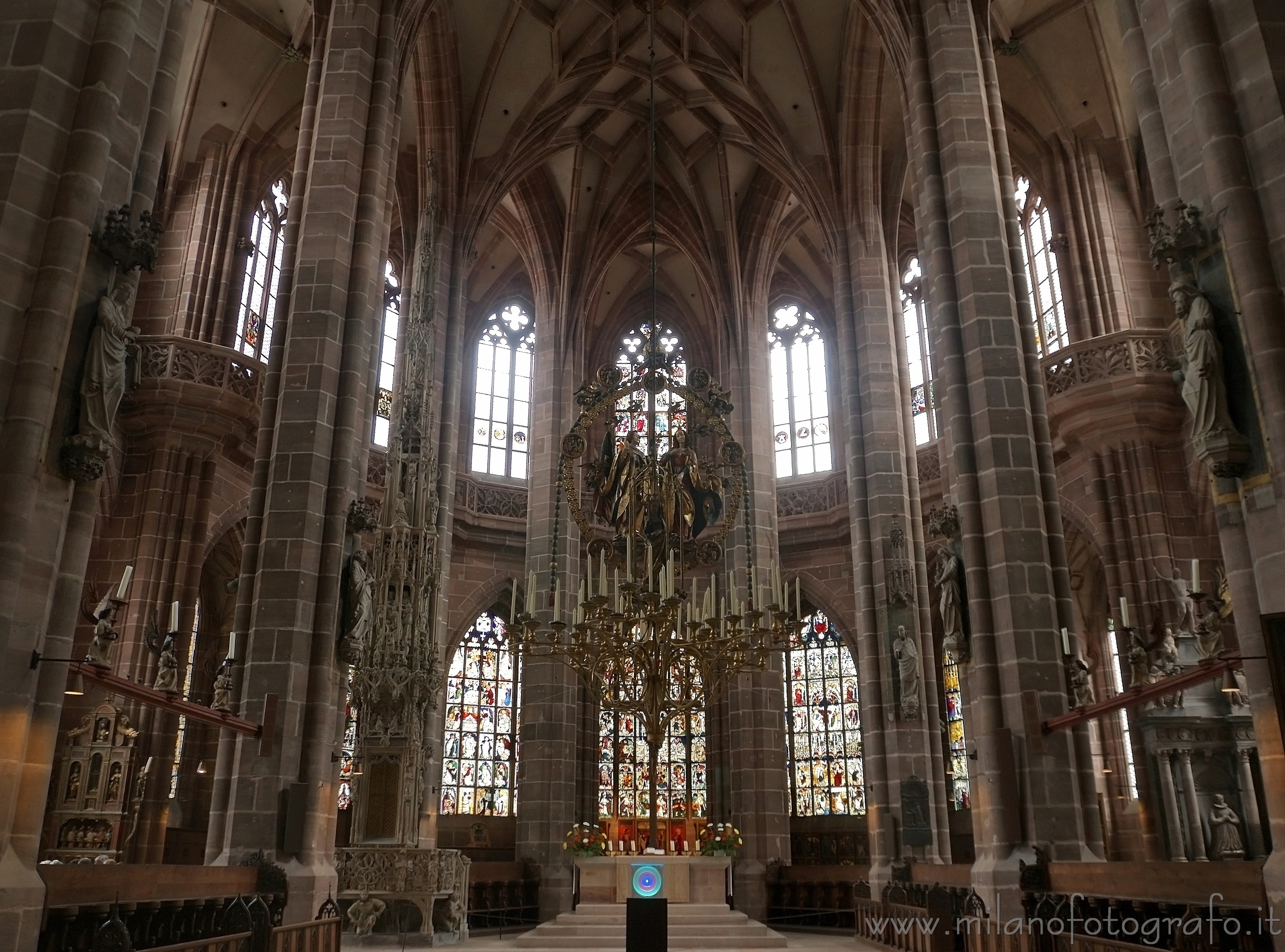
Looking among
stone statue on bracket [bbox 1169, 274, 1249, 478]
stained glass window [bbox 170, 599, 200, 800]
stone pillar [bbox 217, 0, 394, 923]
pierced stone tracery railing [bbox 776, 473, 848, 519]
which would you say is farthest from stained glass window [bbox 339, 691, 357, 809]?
stone statue on bracket [bbox 1169, 274, 1249, 478]

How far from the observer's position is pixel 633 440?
16484 millimetres

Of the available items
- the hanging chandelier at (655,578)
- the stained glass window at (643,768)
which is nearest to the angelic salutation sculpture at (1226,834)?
the hanging chandelier at (655,578)

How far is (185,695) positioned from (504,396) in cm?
1159

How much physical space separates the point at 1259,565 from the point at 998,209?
7.52 metres

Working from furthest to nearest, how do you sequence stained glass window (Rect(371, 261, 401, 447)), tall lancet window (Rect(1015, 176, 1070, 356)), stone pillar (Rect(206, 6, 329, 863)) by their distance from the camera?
stained glass window (Rect(371, 261, 401, 447)), tall lancet window (Rect(1015, 176, 1070, 356)), stone pillar (Rect(206, 6, 329, 863))

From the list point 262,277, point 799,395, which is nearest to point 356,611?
point 262,277

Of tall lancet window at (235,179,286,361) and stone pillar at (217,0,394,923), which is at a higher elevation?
tall lancet window at (235,179,286,361)

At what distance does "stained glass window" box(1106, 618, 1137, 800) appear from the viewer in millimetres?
17609

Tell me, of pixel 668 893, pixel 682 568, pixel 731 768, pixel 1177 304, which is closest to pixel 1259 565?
pixel 1177 304

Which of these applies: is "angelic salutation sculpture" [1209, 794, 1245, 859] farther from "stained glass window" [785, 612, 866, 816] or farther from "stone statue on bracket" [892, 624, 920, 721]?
"stained glass window" [785, 612, 866, 816]

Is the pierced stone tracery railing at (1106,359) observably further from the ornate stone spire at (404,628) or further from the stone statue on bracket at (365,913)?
the stone statue on bracket at (365,913)

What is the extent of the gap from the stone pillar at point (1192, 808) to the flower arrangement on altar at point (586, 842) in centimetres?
841

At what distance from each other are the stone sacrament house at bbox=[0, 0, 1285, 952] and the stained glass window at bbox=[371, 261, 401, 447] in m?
0.11

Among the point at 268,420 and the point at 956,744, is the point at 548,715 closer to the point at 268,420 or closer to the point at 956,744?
the point at 956,744
